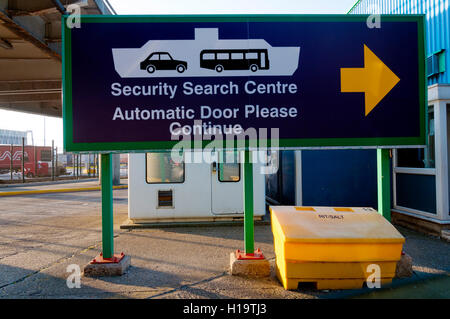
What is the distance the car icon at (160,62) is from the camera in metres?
3.80

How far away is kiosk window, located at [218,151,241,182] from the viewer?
6.78 meters

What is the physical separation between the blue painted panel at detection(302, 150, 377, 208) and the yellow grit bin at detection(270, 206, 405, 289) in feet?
12.3

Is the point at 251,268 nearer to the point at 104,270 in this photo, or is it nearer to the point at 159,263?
the point at 159,263

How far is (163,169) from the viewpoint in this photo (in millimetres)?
6754

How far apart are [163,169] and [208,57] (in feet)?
11.5

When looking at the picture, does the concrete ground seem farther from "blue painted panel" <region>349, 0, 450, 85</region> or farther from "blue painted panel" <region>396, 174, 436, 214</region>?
"blue painted panel" <region>349, 0, 450, 85</region>

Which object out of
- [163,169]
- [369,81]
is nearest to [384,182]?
[369,81]

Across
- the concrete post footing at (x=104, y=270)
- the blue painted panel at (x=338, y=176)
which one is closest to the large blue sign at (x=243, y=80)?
the concrete post footing at (x=104, y=270)

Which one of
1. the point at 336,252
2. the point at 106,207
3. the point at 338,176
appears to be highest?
the point at 338,176

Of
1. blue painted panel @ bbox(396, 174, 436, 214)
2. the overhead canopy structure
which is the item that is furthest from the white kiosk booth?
the overhead canopy structure

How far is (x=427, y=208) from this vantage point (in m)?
5.83

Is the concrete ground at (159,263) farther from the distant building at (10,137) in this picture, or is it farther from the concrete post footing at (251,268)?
the distant building at (10,137)
